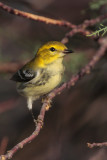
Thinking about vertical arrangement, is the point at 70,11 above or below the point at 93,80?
above

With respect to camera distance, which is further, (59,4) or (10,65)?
(59,4)

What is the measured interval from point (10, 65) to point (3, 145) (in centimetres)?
179

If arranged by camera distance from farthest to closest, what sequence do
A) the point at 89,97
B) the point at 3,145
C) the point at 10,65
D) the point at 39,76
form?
1. the point at 89,97
2. the point at 10,65
3. the point at 39,76
4. the point at 3,145

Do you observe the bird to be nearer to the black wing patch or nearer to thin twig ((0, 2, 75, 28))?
the black wing patch

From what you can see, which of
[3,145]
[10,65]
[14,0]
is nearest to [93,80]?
[10,65]

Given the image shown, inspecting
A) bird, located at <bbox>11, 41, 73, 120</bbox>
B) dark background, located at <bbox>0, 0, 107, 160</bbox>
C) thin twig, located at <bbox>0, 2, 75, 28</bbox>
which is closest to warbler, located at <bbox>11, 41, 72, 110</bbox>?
bird, located at <bbox>11, 41, 73, 120</bbox>

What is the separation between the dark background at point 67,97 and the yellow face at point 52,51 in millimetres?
488

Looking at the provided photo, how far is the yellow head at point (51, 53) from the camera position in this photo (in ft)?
9.98

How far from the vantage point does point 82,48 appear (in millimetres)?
4008

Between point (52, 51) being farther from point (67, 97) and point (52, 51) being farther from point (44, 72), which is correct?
point (67, 97)

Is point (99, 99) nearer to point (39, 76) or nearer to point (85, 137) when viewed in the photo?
point (85, 137)

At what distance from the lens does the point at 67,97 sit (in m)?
4.12

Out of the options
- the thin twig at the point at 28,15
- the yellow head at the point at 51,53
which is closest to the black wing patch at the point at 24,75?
the yellow head at the point at 51,53

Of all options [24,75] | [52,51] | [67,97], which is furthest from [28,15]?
[67,97]
